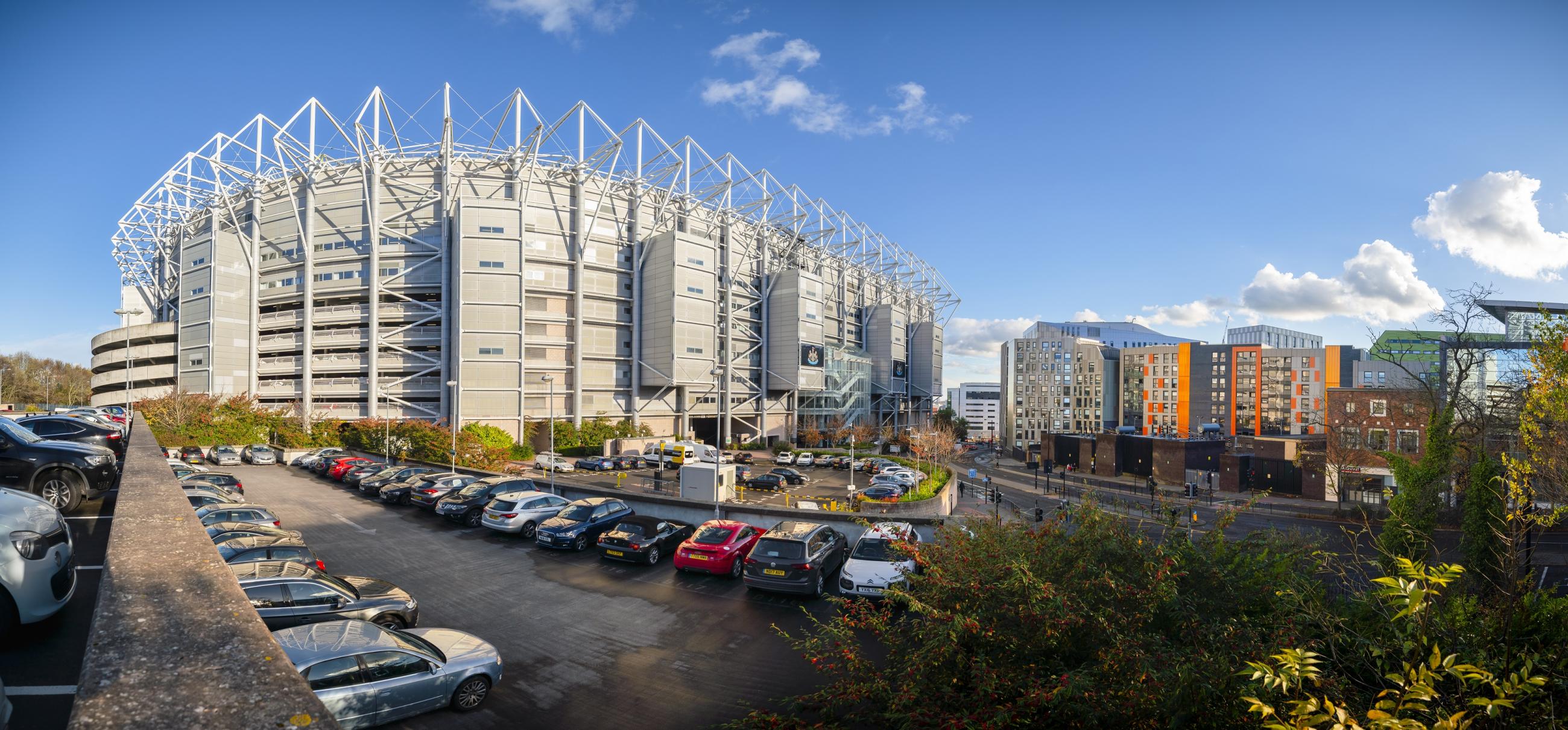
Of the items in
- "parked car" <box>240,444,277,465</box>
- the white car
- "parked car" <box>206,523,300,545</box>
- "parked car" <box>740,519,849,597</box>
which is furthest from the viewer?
"parked car" <box>240,444,277,465</box>

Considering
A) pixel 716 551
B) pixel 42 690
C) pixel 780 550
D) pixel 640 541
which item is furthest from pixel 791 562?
pixel 42 690

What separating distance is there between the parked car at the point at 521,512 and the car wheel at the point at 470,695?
9.13 meters

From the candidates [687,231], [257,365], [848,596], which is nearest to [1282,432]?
[687,231]

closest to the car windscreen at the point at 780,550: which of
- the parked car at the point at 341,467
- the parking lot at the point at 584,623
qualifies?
the parking lot at the point at 584,623

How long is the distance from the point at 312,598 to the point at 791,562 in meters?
7.63

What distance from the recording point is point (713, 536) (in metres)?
14.2

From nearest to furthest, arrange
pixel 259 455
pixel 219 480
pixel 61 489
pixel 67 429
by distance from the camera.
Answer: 1. pixel 61 489
2. pixel 67 429
3. pixel 219 480
4. pixel 259 455

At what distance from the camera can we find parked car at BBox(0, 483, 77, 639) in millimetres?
5469

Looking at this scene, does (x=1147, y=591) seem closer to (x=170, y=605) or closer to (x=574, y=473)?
(x=170, y=605)

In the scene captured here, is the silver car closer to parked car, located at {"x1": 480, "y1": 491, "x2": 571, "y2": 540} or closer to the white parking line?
the white parking line

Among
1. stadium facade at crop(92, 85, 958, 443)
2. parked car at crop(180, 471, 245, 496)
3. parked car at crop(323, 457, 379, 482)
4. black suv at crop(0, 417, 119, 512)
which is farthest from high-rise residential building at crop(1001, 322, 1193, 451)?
black suv at crop(0, 417, 119, 512)

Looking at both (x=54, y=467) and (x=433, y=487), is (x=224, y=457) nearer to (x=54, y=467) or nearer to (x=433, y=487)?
(x=433, y=487)

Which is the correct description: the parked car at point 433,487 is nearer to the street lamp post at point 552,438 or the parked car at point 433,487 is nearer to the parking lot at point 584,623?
the parking lot at point 584,623

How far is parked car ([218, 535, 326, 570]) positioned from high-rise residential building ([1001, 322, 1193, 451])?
99.2 metres
